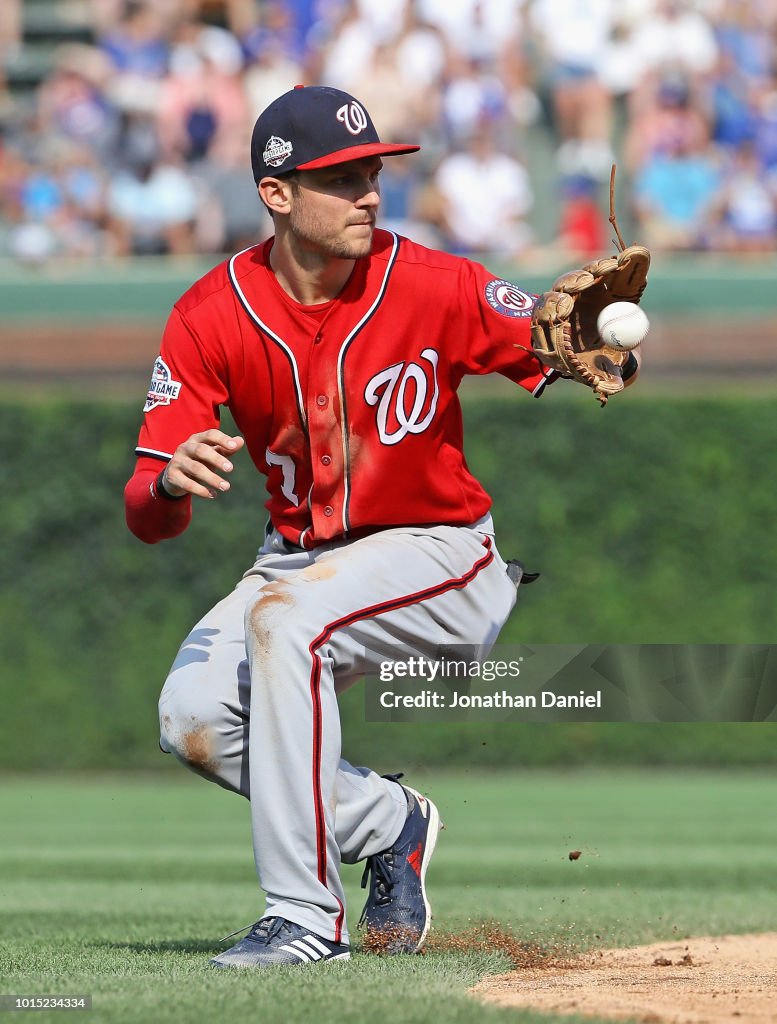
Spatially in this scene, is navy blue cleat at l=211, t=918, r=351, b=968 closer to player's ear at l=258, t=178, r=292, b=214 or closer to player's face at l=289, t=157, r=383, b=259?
player's face at l=289, t=157, r=383, b=259

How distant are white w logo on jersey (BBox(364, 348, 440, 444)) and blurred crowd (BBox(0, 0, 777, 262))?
8.09 m

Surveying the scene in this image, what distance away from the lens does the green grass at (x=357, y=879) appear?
355cm

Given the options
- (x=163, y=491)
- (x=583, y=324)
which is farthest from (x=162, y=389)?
(x=583, y=324)

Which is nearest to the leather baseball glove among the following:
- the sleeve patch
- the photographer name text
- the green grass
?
the photographer name text

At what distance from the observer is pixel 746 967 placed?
14.1 ft

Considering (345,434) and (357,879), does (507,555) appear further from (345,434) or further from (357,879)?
(345,434)

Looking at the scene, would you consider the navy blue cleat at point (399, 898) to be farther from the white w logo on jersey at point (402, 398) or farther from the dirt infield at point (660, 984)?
the white w logo on jersey at point (402, 398)

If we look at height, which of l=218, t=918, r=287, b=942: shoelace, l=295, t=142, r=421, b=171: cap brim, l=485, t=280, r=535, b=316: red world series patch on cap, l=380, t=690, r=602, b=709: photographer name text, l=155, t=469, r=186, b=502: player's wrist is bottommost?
l=218, t=918, r=287, b=942: shoelace

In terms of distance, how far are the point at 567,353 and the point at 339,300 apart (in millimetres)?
699

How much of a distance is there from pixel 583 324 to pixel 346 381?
28.0 inches

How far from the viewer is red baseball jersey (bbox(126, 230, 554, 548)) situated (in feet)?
14.7

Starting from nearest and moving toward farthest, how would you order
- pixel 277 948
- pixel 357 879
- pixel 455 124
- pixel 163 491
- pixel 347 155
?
pixel 277 948 → pixel 163 491 → pixel 347 155 → pixel 357 879 → pixel 455 124

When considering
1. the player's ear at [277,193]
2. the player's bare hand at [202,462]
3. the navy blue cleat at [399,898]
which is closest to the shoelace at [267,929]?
the navy blue cleat at [399,898]

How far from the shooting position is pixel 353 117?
450 centimetres
